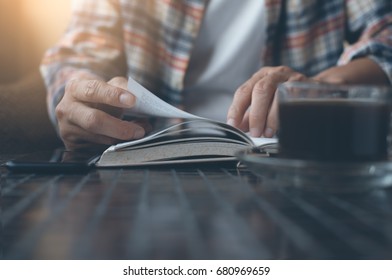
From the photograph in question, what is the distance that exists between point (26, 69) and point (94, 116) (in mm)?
1128

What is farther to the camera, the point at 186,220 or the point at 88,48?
the point at 88,48

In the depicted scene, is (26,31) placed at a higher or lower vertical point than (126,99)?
higher

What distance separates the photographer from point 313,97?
479 mm

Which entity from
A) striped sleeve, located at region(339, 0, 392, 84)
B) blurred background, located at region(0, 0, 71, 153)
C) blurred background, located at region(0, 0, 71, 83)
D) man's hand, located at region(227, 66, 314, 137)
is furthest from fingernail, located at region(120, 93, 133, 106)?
blurred background, located at region(0, 0, 71, 83)

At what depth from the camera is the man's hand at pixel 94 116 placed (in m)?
0.70

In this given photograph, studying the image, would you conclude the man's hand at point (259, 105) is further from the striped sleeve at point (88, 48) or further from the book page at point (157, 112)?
the striped sleeve at point (88, 48)

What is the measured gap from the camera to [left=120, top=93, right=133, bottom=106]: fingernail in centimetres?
68

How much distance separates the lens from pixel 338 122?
464 millimetres

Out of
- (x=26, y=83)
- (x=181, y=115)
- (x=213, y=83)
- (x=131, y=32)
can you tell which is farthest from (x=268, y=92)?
(x=26, y=83)

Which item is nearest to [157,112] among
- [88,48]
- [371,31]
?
[88,48]

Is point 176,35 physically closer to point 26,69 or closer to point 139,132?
point 139,132
